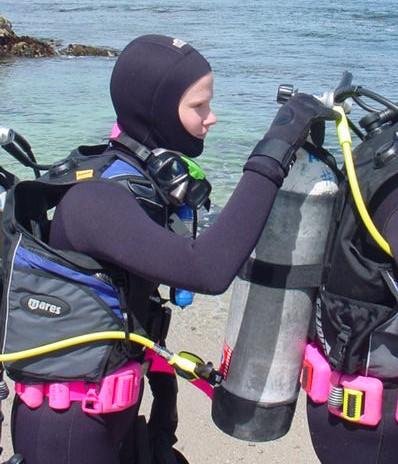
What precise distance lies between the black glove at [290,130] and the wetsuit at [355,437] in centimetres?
30

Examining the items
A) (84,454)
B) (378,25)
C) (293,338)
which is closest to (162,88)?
(293,338)

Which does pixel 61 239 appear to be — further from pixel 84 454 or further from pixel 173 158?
pixel 84 454

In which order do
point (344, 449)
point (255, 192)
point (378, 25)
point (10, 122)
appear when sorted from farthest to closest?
1. point (378, 25)
2. point (10, 122)
3. point (344, 449)
4. point (255, 192)

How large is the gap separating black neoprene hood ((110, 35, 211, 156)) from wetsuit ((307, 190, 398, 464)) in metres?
0.65

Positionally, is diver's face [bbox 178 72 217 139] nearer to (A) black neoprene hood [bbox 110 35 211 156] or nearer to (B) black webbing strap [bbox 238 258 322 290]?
(A) black neoprene hood [bbox 110 35 211 156]

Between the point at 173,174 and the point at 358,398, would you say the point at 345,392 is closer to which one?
the point at 358,398

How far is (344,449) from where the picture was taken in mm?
2379

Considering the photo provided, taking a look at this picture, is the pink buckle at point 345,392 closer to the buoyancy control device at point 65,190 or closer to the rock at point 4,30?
the buoyancy control device at point 65,190

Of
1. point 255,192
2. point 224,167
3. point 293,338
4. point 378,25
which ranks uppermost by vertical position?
point 255,192

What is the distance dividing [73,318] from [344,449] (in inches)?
36.2

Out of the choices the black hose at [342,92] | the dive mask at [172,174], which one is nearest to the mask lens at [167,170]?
the dive mask at [172,174]

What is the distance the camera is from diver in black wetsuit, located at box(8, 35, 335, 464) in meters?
2.08

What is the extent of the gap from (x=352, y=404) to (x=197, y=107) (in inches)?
39.0

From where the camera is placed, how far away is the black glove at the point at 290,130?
6.96 feet
